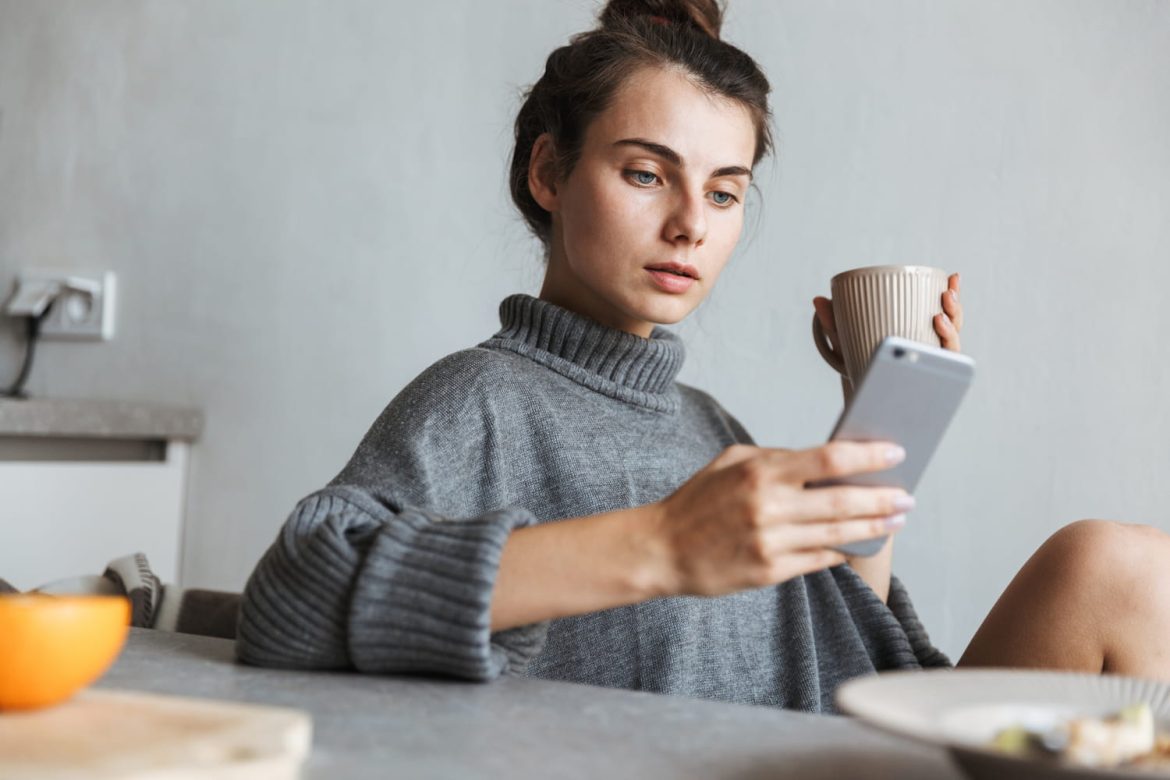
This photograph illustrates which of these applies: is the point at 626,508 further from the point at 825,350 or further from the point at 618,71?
the point at 618,71

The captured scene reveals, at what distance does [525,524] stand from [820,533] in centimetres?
22

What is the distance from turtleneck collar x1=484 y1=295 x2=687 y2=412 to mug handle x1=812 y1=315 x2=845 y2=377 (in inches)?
6.5

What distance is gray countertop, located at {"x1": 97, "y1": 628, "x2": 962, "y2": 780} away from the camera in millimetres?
562

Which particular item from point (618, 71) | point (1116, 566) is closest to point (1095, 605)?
point (1116, 566)

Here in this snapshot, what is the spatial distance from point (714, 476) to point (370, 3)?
1487mm

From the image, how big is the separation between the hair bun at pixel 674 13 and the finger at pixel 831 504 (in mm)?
826

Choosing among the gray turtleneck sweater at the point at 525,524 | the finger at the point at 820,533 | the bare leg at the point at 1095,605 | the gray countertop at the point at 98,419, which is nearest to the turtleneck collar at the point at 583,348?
the gray turtleneck sweater at the point at 525,524

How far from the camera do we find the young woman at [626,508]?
754 millimetres

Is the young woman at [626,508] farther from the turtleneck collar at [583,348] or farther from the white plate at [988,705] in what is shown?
the white plate at [988,705]

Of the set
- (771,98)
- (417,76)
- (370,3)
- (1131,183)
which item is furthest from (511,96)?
(1131,183)

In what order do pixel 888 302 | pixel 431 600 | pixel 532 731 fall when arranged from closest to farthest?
pixel 532 731 → pixel 431 600 → pixel 888 302

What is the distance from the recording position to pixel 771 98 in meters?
1.76

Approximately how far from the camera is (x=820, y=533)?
2.37 ft

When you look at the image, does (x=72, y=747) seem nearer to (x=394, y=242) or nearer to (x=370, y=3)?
(x=394, y=242)
